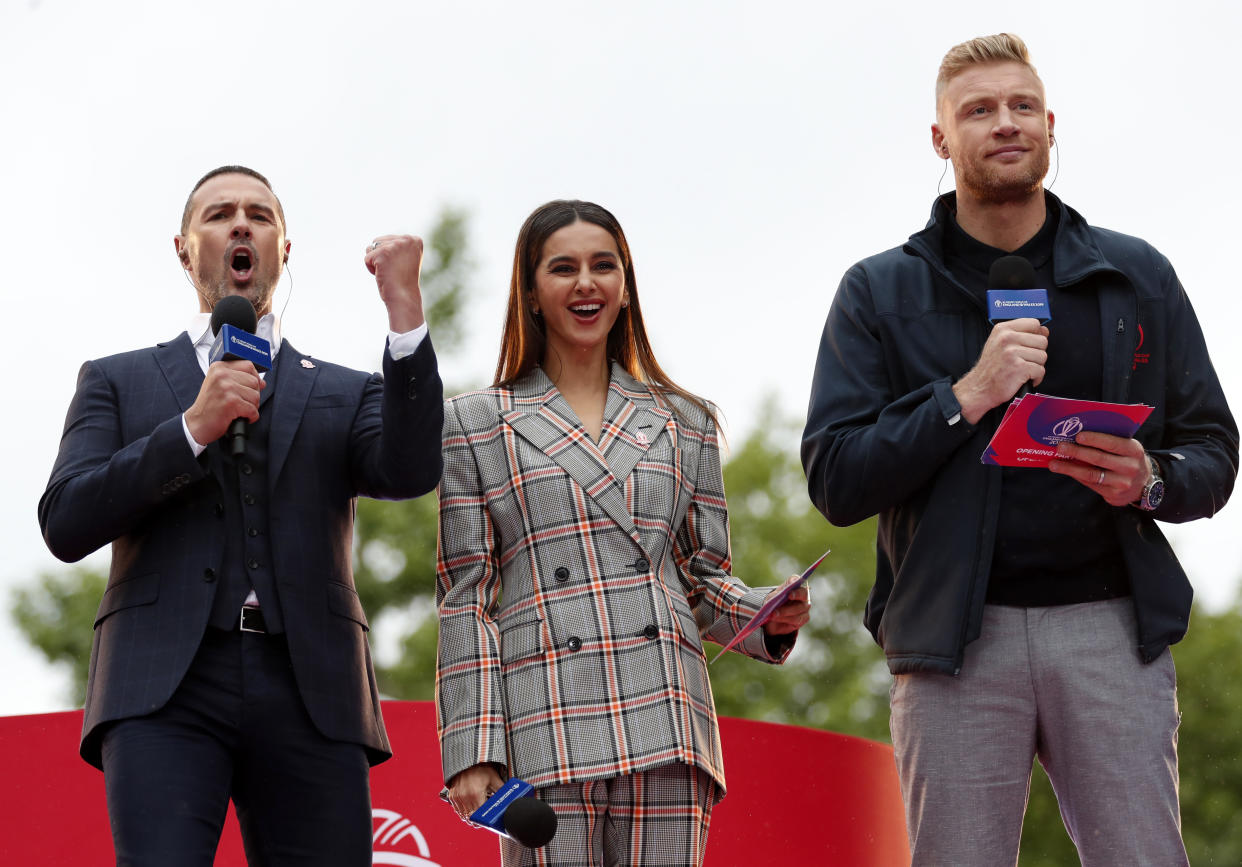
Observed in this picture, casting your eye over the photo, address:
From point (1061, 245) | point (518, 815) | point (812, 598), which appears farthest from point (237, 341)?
point (812, 598)

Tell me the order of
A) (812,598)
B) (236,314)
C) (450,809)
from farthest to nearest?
(812,598) → (450,809) → (236,314)

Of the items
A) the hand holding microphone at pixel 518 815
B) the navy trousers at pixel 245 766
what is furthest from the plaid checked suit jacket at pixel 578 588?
the navy trousers at pixel 245 766

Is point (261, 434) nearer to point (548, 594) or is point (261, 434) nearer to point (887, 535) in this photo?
point (548, 594)

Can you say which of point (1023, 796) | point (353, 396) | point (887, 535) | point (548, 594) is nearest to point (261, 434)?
point (353, 396)

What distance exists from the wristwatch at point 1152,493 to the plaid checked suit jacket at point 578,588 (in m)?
0.88

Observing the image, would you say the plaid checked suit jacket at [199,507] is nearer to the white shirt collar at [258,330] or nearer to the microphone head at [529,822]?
the white shirt collar at [258,330]

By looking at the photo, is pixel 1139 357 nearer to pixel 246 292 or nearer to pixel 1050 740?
pixel 1050 740

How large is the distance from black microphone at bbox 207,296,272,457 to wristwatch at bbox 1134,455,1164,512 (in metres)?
1.87

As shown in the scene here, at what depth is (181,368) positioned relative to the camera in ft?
11.2

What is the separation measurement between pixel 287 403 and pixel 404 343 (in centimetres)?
34

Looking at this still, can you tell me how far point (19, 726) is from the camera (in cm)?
468

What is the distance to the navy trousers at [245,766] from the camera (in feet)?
9.55

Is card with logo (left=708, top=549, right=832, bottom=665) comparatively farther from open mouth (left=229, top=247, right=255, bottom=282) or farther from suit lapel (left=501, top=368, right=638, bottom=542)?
open mouth (left=229, top=247, right=255, bottom=282)

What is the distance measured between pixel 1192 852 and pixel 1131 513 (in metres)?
16.2
